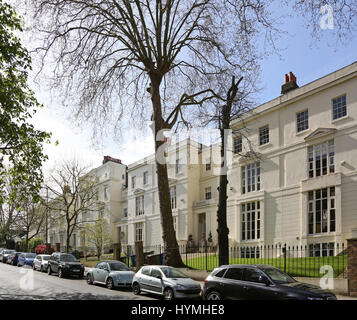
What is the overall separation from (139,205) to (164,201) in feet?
84.5

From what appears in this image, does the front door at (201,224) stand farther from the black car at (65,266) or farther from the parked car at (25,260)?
the parked car at (25,260)

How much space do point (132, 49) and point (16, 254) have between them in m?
27.1

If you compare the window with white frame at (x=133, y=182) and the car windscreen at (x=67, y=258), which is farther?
the window with white frame at (x=133, y=182)

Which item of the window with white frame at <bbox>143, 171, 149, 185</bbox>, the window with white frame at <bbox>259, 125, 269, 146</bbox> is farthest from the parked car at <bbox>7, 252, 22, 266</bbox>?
the window with white frame at <bbox>259, 125, 269, 146</bbox>

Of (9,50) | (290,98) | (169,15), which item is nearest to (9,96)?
(9,50)

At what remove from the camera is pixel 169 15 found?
21875 mm

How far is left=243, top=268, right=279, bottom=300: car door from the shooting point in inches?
437

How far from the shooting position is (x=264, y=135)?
30.0 m

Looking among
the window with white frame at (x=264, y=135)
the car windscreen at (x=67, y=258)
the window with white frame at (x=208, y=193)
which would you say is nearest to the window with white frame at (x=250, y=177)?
the window with white frame at (x=264, y=135)

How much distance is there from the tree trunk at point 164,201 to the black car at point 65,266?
6.78 meters

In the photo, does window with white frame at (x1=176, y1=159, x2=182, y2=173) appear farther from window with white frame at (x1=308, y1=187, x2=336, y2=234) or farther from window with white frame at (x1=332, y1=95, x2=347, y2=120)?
window with white frame at (x1=332, y1=95, x2=347, y2=120)

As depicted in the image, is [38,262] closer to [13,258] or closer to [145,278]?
[13,258]

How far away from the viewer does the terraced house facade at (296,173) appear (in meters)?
23.5

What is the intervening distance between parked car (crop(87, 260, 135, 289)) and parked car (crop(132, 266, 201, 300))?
2.01 m
